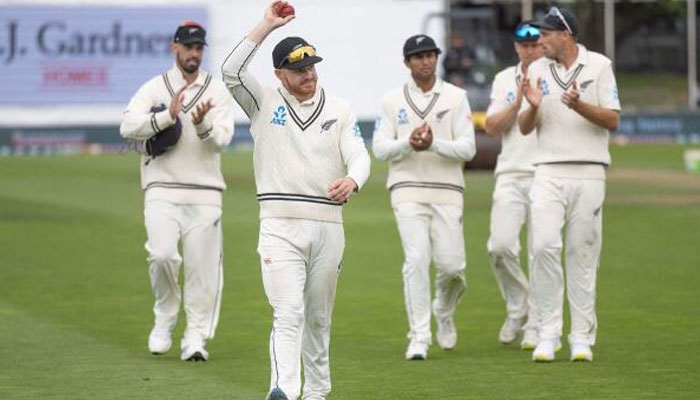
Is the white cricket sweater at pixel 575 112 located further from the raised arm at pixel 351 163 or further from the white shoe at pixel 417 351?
the raised arm at pixel 351 163

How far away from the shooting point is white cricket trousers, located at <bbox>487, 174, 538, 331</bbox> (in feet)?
45.0

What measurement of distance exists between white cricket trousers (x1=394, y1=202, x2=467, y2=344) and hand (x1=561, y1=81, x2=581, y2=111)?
1.50m

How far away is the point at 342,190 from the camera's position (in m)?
9.82

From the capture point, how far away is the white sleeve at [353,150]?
1015cm

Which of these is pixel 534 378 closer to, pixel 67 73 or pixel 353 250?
pixel 353 250

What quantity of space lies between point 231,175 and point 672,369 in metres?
23.1

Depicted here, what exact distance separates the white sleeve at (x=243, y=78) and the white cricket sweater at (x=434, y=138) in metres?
2.96

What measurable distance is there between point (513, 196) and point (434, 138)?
0.99 metres

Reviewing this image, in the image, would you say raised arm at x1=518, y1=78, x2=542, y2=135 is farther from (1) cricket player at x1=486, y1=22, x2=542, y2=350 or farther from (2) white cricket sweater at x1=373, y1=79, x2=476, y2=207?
(1) cricket player at x1=486, y1=22, x2=542, y2=350

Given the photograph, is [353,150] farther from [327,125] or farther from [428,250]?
[428,250]

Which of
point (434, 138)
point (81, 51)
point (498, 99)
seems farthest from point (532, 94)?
point (81, 51)

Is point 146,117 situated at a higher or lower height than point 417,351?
higher

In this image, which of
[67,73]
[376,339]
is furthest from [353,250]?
[67,73]

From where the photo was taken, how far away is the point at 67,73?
45156mm
